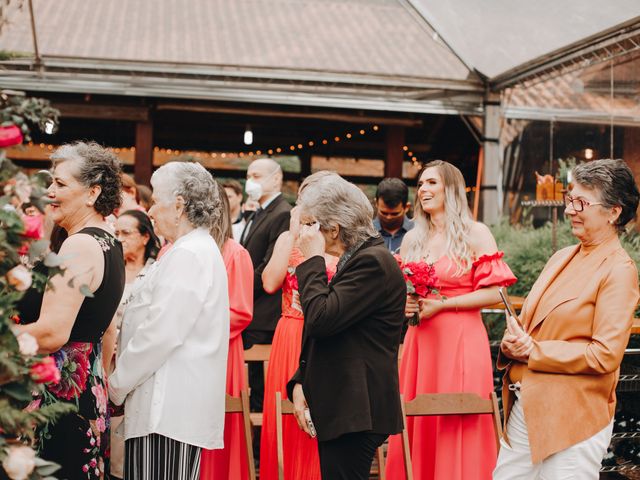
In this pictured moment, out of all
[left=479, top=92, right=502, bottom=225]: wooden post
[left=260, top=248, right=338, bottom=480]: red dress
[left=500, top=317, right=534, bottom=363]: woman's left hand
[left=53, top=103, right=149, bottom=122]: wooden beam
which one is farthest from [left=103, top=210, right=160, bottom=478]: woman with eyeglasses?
[left=53, top=103, right=149, bottom=122]: wooden beam

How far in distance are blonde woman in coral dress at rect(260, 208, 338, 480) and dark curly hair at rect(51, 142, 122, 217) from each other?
3.96ft

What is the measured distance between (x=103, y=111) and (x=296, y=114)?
260cm

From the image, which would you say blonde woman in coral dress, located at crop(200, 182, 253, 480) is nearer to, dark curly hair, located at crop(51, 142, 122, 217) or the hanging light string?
dark curly hair, located at crop(51, 142, 122, 217)

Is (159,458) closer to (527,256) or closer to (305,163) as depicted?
(527,256)

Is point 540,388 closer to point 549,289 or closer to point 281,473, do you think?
point 549,289

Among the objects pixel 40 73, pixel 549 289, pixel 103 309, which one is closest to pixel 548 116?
pixel 40 73

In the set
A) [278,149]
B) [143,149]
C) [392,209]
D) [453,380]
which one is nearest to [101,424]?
[453,380]

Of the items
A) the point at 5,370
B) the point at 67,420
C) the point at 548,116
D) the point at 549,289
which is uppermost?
the point at 548,116

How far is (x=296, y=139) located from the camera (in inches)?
587

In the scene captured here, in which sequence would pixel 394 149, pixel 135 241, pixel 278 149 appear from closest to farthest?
pixel 135 241 < pixel 394 149 < pixel 278 149

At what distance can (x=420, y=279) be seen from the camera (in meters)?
4.21

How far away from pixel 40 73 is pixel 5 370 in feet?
26.2

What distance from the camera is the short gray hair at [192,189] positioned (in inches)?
130

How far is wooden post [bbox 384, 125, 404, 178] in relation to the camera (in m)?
12.5
